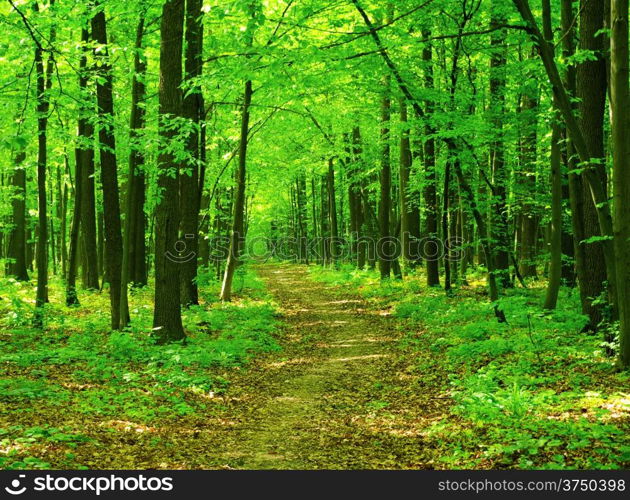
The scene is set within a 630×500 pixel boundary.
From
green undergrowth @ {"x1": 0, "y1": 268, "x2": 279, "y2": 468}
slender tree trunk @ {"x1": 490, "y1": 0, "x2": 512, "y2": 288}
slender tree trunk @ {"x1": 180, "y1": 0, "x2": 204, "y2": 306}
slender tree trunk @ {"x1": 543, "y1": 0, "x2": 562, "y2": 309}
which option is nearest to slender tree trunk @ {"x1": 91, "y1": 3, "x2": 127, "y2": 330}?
green undergrowth @ {"x1": 0, "y1": 268, "x2": 279, "y2": 468}

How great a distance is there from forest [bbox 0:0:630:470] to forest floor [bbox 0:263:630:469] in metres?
0.05

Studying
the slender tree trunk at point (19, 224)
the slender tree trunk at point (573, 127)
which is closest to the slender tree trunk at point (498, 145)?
the slender tree trunk at point (573, 127)

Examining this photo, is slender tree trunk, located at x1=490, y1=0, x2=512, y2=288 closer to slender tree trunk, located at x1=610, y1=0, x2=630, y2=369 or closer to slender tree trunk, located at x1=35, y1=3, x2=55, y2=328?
slender tree trunk, located at x1=610, y1=0, x2=630, y2=369

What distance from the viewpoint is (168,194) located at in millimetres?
11500

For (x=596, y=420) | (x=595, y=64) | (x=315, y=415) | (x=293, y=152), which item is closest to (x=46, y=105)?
(x=315, y=415)

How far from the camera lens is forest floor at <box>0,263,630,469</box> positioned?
19.4 ft

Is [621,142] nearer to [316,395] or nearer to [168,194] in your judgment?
[316,395]

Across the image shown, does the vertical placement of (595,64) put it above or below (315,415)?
above

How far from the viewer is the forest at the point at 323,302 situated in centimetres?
649

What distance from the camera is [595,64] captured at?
1030 centimetres

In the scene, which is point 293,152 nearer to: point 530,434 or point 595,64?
point 595,64

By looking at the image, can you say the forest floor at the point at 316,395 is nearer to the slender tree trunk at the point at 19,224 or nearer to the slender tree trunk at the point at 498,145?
the slender tree trunk at the point at 498,145

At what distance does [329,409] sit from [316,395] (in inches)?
35.1
